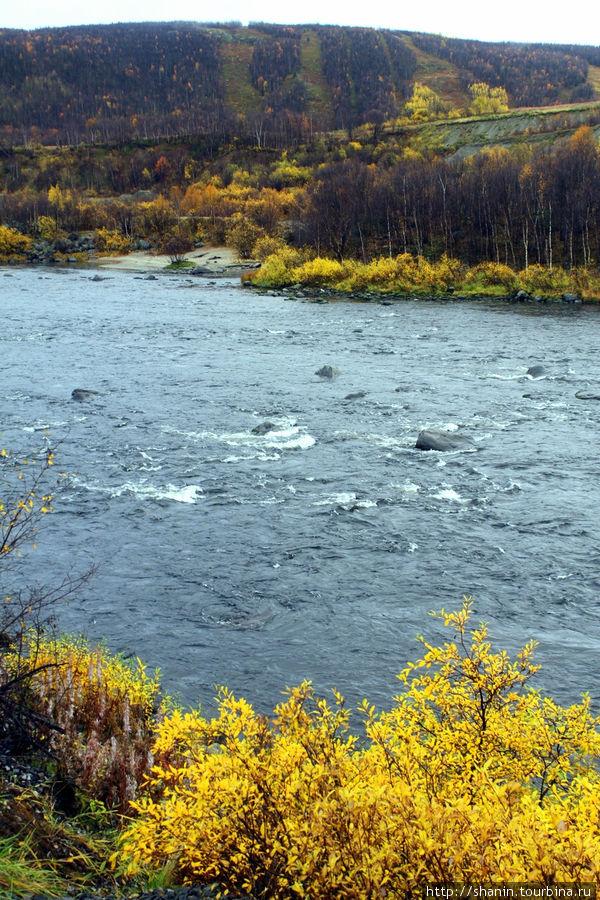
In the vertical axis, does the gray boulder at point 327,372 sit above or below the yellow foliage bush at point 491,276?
below

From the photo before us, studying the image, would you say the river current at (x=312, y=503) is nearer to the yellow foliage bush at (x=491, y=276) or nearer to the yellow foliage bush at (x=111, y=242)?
the yellow foliage bush at (x=491, y=276)

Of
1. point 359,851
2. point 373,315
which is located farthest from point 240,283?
point 359,851

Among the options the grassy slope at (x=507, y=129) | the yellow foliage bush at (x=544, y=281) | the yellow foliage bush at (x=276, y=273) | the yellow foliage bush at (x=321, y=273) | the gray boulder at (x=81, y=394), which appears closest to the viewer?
the gray boulder at (x=81, y=394)

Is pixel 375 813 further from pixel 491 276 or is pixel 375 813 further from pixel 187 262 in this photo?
pixel 187 262

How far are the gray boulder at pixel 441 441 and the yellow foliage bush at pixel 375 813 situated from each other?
16.1 m

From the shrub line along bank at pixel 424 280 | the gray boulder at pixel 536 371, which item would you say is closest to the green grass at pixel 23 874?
the gray boulder at pixel 536 371

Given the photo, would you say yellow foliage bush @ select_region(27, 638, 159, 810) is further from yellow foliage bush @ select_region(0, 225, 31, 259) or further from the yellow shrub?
yellow foliage bush @ select_region(0, 225, 31, 259)

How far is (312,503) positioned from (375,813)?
46.1 ft

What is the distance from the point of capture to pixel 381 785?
20.5ft

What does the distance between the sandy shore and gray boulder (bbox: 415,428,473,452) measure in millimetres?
62353

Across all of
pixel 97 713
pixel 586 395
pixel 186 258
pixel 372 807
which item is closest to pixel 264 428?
pixel 586 395

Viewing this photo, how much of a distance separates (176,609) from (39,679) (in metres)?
4.82

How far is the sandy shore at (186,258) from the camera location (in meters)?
85.8

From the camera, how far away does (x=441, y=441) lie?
23.6 meters
